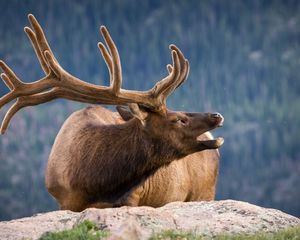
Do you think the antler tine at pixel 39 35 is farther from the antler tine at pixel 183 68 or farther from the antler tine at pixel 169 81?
the antler tine at pixel 183 68

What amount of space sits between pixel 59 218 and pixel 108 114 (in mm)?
3433

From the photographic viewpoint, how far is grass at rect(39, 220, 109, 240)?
19.0 ft

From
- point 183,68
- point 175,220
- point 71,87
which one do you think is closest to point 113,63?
point 71,87

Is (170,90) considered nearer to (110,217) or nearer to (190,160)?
(190,160)

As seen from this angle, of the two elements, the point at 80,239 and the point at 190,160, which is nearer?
the point at 80,239

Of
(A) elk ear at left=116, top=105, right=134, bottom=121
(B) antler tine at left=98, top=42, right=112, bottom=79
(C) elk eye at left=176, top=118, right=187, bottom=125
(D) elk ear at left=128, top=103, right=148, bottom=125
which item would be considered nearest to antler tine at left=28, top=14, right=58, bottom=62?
(B) antler tine at left=98, top=42, right=112, bottom=79

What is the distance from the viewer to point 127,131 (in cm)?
895

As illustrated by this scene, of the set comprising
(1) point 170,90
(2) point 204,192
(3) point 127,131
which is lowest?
(2) point 204,192

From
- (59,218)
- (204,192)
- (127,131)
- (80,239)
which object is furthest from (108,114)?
(80,239)

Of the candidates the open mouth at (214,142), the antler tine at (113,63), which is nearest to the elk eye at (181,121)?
the open mouth at (214,142)

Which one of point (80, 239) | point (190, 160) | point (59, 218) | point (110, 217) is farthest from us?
point (190, 160)

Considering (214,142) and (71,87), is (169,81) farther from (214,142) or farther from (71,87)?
(71,87)

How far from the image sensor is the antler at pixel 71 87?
27.3 ft

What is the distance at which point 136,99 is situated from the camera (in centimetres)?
880
